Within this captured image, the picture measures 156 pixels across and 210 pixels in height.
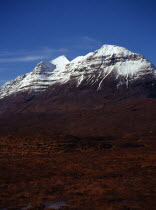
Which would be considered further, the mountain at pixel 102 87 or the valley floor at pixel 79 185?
the mountain at pixel 102 87

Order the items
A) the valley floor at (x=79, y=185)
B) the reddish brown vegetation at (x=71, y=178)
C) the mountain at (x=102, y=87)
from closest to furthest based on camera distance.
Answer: the valley floor at (x=79, y=185), the reddish brown vegetation at (x=71, y=178), the mountain at (x=102, y=87)

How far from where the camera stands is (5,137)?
53.8 meters

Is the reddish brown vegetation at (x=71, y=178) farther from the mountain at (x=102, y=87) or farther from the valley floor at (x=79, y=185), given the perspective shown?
the mountain at (x=102, y=87)

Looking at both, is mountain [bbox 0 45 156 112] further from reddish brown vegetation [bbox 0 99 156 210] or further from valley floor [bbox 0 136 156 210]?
valley floor [bbox 0 136 156 210]

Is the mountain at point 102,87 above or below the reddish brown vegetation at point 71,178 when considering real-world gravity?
above

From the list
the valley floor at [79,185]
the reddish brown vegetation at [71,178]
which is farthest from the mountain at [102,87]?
the valley floor at [79,185]

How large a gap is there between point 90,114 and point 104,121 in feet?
55.1

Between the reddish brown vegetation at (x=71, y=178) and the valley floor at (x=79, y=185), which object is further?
the reddish brown vegetation at (x=71, y=178)

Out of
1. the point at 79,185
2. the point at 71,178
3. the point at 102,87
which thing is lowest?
the point at 79,185

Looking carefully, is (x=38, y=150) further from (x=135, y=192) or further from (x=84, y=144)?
(x=135, y=192)

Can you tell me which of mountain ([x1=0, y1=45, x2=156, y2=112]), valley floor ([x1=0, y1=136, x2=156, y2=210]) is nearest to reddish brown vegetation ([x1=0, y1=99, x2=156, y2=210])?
valley floor ([x1=0, y1=136, x2=156, y2=210])

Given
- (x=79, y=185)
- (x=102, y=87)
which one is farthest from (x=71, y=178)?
(x=102, y=87)

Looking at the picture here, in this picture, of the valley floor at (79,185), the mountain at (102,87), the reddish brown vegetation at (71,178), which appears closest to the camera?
the valley floor at (79,185)

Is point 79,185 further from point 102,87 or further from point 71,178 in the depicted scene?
point 102,87
